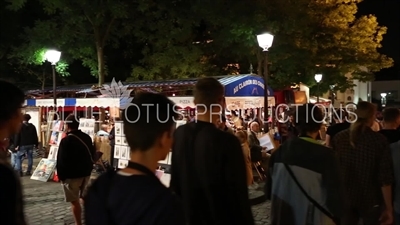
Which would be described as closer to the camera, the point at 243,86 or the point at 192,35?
the point at 243,86

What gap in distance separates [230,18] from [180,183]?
16.4 metres

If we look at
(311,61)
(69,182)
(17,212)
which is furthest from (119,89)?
(17,212)

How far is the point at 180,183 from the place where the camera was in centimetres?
336

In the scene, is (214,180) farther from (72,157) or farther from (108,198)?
(72,157)

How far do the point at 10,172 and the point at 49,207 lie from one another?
7.41 meters

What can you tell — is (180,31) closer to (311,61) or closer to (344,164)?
(311,61)

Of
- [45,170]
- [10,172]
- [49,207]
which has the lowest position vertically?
[49,207]

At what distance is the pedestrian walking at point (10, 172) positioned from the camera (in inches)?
88.4

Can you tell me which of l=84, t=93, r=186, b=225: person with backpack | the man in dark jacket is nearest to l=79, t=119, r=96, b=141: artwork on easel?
the man in dark jacket

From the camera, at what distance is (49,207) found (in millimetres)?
9297

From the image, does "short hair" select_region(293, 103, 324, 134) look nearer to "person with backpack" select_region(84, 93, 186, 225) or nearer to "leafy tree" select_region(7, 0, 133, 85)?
"person with backpack" select_region(84, 93, 186, 225)

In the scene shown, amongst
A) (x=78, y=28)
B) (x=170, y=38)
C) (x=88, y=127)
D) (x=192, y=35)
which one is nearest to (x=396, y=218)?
(x=88, y=127)

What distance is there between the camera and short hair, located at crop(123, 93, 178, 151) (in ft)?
7.20

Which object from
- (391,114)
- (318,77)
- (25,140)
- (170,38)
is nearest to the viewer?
(391,114)
